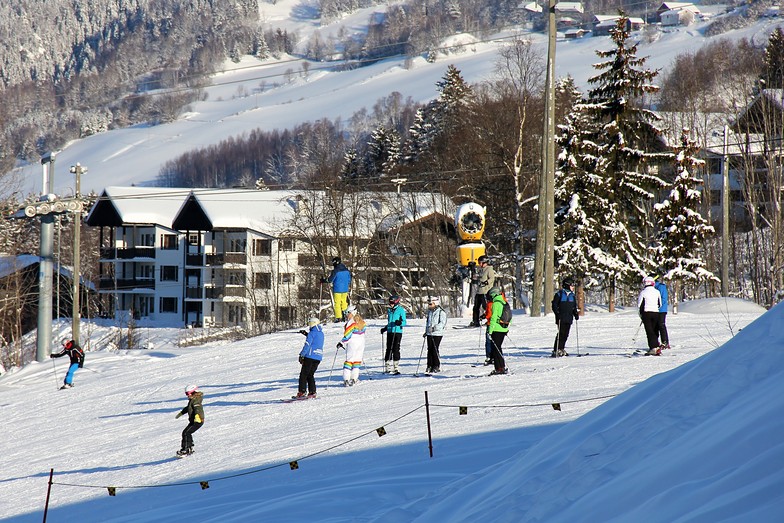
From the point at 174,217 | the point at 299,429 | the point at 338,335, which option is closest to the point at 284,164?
the point at 174,217

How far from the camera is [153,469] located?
1468 centimetres

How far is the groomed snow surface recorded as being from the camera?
6.01 m

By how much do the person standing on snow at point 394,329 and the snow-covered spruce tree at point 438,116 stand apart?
171 ft

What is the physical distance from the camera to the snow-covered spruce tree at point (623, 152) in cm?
3572

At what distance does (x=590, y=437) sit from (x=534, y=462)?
0.63m

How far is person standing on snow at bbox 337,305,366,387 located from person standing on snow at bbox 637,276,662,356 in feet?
18.3

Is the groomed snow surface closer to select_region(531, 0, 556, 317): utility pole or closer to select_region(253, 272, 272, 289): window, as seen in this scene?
select_region(531, 0, 556, 317): utility pole

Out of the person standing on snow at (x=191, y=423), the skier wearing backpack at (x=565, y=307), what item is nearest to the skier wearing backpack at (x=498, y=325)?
the skier wearing backpack at (x=565, y=307)

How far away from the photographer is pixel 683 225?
36031 mm

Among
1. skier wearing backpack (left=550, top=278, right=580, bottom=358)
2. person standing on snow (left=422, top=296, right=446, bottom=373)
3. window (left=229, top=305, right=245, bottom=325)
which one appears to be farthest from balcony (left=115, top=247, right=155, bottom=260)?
skier wearing backpack (left=550, top=278, right=580, bottom=358)

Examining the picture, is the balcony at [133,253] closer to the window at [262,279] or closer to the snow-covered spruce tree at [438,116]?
the window at [262,279]

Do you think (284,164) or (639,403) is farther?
(284,164)

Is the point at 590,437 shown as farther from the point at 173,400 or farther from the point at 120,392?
the point at 120,392

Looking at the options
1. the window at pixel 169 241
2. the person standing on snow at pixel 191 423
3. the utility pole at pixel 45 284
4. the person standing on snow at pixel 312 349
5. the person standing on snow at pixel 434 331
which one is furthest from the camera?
the window at pixel 169 241
